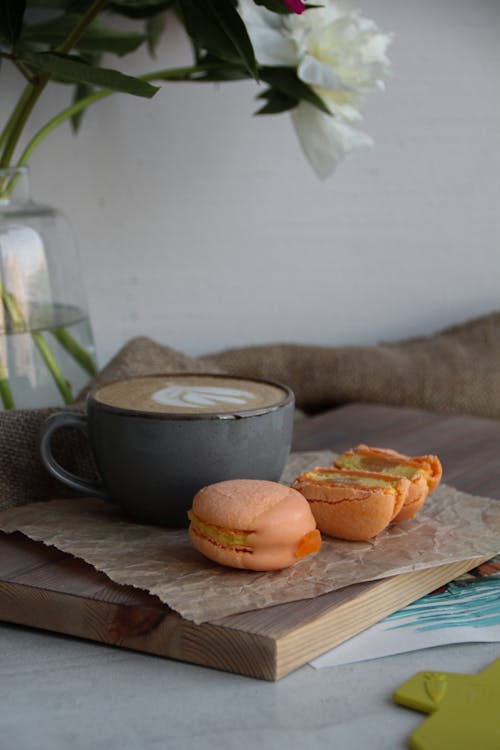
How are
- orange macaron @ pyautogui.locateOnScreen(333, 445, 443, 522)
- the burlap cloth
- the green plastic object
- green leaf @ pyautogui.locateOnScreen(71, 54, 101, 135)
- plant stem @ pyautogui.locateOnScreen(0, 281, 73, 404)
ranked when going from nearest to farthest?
1. the green plastic object
2. orange macaron @ pyautogui.locateOnScreen(333, 445, 443, 522)
3. plant stem @ pyautogui.locateOnScreen(0, 281, 73, 404)
4. green leaf @ pyautogui.locateOnScreen(71, 54, 101, 135)
5. the burlap cloth

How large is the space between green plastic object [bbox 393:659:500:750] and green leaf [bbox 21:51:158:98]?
0.43 metres

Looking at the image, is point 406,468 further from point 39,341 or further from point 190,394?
point 39,341

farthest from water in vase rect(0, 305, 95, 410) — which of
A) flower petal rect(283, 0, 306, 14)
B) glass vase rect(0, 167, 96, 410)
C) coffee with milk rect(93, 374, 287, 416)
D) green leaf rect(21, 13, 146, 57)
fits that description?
flower petal rect(283, 0, 306, 14)

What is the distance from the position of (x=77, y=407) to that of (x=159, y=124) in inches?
20.7

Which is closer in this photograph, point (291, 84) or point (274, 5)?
point (274, 5)

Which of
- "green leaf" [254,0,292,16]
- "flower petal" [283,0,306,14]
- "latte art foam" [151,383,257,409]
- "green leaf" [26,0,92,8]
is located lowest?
"latte art foam" [151,383,257,409]

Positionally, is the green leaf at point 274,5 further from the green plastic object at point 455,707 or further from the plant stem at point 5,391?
the green plastic object at point 455,707

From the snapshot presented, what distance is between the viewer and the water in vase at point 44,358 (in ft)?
2.66

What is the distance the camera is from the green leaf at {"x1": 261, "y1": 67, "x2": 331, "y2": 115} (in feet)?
2.83

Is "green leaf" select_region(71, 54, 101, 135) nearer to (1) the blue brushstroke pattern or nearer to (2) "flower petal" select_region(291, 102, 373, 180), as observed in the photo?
(2) "flower petal" select_region(291, 102, 373, 180)

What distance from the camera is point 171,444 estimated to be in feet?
2.10

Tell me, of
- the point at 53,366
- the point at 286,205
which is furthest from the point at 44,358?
the point at 286,205

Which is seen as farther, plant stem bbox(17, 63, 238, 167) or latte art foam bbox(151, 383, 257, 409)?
plant stem bbox(17, 63, 238, 167)

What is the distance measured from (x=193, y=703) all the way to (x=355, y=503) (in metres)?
0.18
